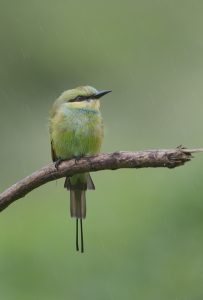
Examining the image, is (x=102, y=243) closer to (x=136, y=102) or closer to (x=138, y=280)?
(x=138, y=280)

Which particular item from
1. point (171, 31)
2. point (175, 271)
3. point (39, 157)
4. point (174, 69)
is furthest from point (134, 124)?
point (171, 31)

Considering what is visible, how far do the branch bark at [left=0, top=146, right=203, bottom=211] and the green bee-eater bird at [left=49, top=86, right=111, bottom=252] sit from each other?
426mm

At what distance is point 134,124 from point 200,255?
2.68 metres

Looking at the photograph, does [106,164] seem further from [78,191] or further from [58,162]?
[78,191]

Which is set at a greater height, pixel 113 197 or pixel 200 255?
pixel 113 197

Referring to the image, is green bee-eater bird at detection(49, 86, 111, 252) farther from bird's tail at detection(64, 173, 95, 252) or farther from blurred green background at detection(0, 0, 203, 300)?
blurred green background at detection(0, 0, 203, 300)

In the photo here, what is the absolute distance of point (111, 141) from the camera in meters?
6.98

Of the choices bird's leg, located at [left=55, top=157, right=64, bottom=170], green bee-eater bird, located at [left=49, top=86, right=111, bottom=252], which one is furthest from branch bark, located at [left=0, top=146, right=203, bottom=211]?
green bee-eater bird, located at [left=49, top=86, right=111, bottom=252]

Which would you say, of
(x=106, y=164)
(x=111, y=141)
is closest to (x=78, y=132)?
(x=106, y=164)

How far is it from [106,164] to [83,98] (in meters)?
0.95

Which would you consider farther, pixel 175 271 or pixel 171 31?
pixel 171 31

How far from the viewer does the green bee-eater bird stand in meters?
5.21

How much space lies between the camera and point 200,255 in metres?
4.88

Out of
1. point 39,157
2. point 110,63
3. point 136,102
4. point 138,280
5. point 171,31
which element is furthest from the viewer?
point 171,31
